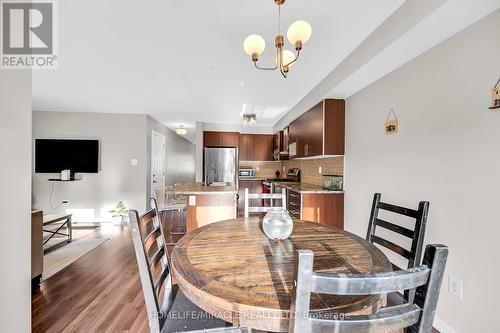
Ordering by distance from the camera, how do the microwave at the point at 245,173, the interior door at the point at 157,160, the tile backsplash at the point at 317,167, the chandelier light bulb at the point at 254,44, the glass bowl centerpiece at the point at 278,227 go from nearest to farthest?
the glass bowl centerpiece at the point at 278,227, the chandelier light bulb at the point at 254,44, the tile backsplash at the point at 317,167, the interior door at the point at 157,160, the microwave at the point at 245,173

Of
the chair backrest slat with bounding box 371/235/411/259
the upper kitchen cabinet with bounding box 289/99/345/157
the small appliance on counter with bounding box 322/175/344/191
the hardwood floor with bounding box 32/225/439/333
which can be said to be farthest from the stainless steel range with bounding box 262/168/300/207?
the chair backrest slat with bounding box 371/235/411/259

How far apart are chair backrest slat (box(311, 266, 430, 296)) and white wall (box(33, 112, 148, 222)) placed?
524 centimetres

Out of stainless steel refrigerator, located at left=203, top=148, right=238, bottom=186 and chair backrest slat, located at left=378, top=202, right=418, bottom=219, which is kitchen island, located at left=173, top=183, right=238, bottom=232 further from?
stainless steel refrigerator, located at left=203, top=148, right=238, bottom=186

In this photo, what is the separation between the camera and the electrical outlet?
161 centimetres

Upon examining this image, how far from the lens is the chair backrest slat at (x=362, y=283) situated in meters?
0.51

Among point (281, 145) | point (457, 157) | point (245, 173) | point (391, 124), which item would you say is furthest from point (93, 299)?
point (281, 145)

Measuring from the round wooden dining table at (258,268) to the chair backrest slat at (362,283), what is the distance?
0.25 meters

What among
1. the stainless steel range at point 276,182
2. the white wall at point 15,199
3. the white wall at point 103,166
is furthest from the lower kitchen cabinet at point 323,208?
the white wall at point 103,166

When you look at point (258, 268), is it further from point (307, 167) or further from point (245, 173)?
point (245, 173)

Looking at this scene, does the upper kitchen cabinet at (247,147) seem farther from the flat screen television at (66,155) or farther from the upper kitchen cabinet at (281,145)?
the flat screen television at (66,155)

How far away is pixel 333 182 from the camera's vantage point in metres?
3.56

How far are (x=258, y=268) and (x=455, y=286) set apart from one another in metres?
1.69

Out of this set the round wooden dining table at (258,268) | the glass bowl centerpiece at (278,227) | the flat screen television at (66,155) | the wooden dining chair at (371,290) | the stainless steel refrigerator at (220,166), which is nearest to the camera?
the wooden dining chair at (371,290)

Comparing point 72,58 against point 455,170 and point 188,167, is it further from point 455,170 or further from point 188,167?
point 188,167
